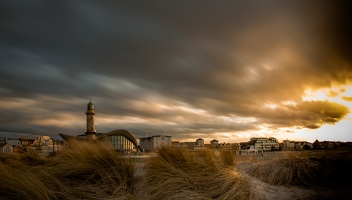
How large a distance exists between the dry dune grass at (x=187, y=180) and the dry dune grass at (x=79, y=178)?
0.55 m

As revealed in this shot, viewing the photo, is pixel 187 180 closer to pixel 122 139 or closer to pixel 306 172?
pixel 306 172

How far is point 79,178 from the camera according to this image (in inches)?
232

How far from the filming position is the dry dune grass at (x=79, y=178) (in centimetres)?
457

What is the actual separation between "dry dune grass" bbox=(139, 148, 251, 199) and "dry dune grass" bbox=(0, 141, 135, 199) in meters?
0.55

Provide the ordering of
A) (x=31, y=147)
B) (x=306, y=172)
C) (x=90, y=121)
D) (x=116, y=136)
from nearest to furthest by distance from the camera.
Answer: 1. (x=306, y=172)
2. (x=31, y=147)
3. (x=116, y=136)
4. (x=90, y=121)

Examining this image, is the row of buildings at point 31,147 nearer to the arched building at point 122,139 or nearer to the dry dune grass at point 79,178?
the dry dune grass at point 79,178

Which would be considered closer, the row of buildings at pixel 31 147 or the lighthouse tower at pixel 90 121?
the row of buildings at pixel 31 147

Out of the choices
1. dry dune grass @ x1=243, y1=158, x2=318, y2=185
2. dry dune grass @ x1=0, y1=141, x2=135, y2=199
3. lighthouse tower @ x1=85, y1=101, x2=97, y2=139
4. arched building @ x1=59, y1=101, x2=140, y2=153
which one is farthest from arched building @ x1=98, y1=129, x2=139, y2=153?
dry dune grass @ x1=0, y1=141, x2=135, y2=199

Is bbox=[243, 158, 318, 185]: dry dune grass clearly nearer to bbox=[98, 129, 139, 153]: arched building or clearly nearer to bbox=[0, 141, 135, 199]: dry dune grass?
bbox=[0, 141, 135, 199]: dry dune grass

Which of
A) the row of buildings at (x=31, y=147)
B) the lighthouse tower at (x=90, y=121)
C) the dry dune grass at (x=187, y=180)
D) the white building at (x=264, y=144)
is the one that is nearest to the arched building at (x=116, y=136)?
the lighthouse tower at (x=90, y=121)

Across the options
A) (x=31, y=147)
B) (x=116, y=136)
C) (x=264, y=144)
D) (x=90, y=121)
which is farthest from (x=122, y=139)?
(x=264, y=144)

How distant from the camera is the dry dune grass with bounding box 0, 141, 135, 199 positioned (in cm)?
457

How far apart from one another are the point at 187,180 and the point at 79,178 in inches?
93.9

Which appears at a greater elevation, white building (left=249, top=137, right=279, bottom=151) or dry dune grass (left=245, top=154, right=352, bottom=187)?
dry dune grass (left=245, top=154, right=352, bottom=187)
